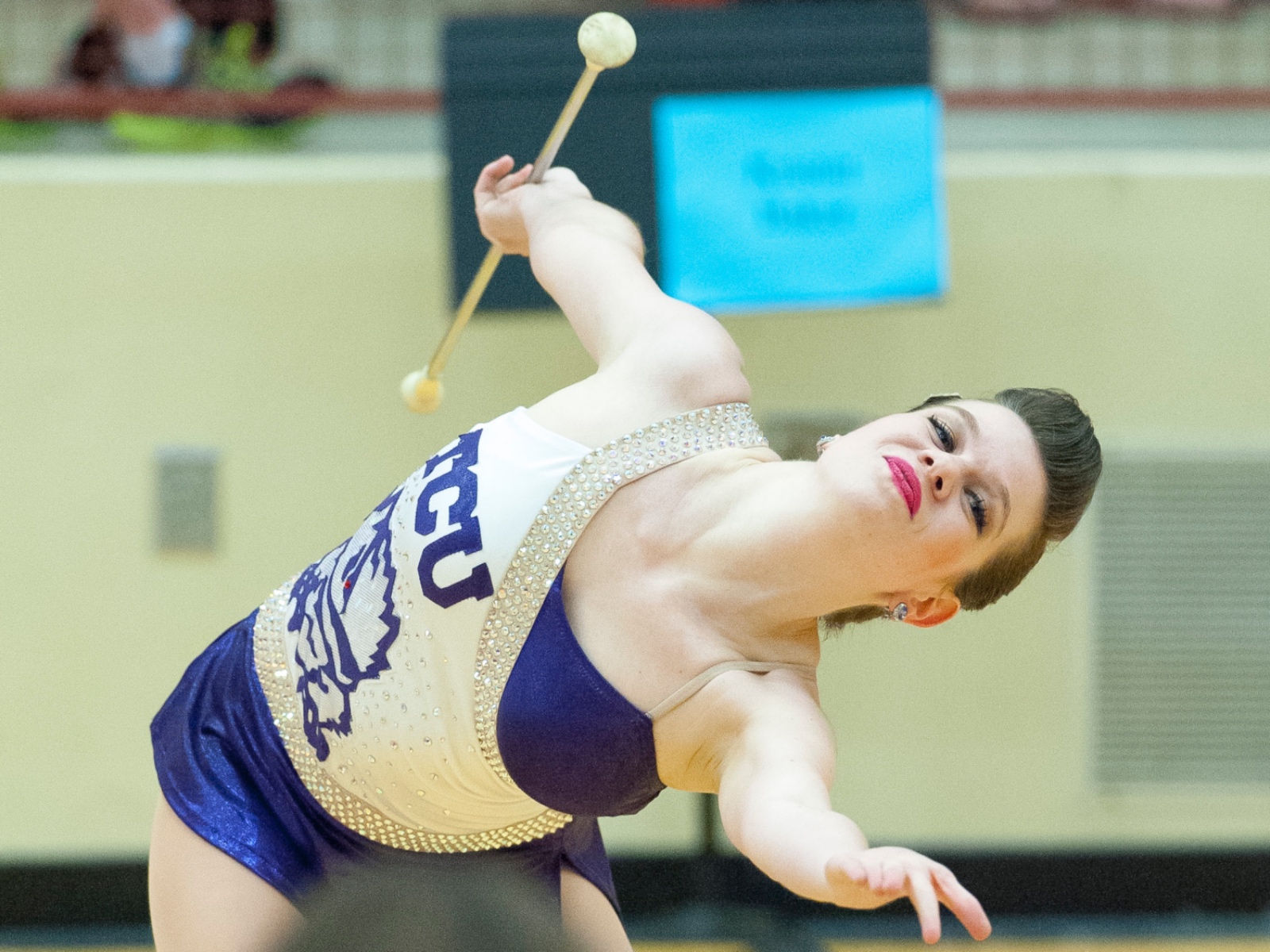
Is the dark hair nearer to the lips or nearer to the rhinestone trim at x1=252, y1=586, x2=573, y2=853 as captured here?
the lips

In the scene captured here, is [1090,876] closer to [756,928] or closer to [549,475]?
[756,928]

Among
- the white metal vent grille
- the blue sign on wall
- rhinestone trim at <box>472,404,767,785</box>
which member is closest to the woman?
rhinestone trim at <box>472,404,767,785</box>

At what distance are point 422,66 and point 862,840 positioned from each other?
2941mm

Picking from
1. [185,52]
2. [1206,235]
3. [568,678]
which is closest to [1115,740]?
[1206,235]

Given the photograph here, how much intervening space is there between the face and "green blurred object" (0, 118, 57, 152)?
236 cm

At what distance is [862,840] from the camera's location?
1.08 m

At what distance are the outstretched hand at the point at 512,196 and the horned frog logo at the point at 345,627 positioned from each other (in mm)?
360

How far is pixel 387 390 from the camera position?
3078 millimetres

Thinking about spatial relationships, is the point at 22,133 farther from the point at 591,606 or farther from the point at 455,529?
the point at 591,606

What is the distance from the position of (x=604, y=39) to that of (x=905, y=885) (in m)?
0.90

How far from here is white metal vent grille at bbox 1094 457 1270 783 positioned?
10.2 feet

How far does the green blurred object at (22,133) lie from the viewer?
10.3 feet

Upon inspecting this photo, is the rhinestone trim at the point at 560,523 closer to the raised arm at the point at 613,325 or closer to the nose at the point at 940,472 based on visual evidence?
the raised arm at the point at 613,325

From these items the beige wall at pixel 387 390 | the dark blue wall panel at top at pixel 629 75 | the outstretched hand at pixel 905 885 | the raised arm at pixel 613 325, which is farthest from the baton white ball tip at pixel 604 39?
the beige wall at pixel 387 390
